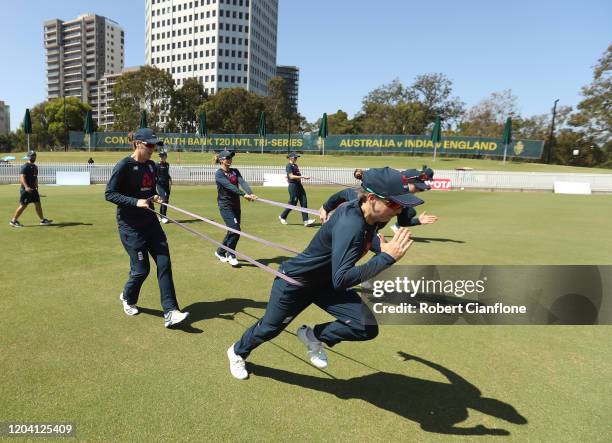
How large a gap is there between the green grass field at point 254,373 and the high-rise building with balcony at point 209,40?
398 ft

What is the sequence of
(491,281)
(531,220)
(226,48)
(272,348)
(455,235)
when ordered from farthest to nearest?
(226,48) → (531,220) → (455,235) → (491,281) → (272,348)

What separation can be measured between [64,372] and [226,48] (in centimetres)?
13073

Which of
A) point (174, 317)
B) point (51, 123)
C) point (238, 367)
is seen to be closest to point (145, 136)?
point (174, 317)

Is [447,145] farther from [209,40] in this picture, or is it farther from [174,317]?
[209,40]

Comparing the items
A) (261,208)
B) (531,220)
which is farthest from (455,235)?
(261,208)

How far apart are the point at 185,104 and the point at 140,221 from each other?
242 ft

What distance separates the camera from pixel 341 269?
2803 millimetres

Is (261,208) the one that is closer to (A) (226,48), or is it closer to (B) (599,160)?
(B) (599,160)

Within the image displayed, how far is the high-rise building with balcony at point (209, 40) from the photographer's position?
392 ft

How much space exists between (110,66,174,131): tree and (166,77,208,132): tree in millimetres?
4235

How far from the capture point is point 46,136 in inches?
3561

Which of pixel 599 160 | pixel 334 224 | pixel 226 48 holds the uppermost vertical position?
pixel 226 48

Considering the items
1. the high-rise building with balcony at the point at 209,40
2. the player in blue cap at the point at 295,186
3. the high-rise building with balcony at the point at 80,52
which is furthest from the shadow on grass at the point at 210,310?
the high-rise building with balcony at the point at 80,52

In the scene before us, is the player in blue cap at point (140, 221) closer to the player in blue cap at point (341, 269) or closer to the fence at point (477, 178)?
the player in blue cap at point (341, 269)
